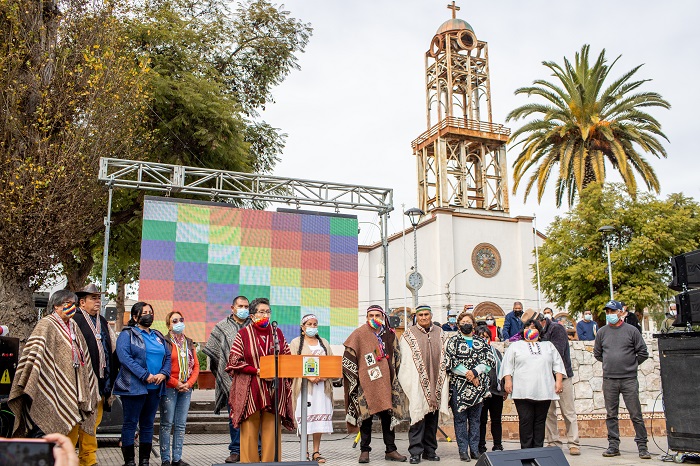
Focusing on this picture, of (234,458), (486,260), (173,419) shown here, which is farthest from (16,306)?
(486,260)

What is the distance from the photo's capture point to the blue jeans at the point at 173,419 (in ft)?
24.5

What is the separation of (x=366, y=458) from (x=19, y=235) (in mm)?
8955

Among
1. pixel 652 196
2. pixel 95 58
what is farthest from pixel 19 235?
pixel 652 196

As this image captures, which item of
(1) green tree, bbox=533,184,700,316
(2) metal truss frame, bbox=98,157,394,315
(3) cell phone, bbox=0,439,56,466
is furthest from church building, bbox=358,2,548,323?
(3) cell phone, bbox=0,439,56,466

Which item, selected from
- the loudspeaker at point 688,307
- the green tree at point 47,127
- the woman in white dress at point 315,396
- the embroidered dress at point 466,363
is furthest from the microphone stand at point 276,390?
the green tree at point 47,127

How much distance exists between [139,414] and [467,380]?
4.10 meters

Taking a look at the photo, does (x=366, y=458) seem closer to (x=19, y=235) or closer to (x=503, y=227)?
(x=19, y=235)

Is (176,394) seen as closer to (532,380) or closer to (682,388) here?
(532,380)

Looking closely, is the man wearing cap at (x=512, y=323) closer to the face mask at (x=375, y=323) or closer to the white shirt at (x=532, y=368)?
the white shirt at (x=532, y=368)

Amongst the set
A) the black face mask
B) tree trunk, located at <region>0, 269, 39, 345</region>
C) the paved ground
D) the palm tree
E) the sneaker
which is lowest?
the paved ground

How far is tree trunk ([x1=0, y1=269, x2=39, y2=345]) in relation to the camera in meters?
13.1

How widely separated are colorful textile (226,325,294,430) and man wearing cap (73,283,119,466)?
4.83ft

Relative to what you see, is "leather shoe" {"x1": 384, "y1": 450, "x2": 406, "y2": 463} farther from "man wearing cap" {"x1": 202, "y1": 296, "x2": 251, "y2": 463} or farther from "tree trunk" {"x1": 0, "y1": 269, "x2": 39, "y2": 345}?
"tree trunk" {"x1": 0, "y1": 269, "x2": 39, "y2": 345}

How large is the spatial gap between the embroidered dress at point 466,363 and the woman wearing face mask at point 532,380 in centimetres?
32
